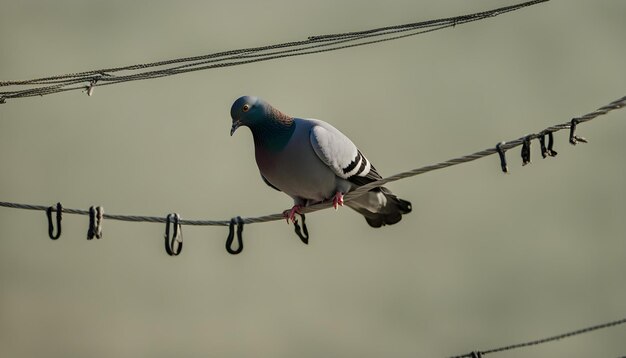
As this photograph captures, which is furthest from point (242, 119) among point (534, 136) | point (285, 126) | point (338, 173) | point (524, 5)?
point (534, 136)

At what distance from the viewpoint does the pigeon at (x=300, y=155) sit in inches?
344

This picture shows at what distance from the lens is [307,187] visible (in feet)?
28.8

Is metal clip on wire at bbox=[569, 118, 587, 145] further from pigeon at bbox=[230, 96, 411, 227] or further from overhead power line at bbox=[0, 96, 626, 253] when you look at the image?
pigeon at bbox=[230, 96, 411, 227]

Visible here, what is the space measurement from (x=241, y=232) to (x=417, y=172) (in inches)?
64.5

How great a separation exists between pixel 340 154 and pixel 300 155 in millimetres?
345

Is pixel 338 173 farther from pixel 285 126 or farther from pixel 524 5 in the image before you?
pixel 524 5

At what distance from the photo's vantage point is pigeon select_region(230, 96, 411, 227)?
28.7 feet

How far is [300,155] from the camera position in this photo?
28.7 feet

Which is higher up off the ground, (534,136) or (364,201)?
(364,201)

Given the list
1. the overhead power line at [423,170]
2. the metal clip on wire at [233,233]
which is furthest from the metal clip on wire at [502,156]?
the metal clip on wire at [233,233]

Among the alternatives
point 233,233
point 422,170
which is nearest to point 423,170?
point 422,170

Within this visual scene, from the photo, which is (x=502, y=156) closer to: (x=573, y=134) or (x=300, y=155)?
(x=573, y=134)

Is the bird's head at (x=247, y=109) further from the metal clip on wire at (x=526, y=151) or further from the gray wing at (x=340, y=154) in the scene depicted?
the metal clip on wire at (x=526, y=151)

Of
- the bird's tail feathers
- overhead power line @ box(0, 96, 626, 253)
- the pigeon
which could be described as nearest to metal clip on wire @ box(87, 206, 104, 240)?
overhead power line @ box(0, 96, 626, 253)
